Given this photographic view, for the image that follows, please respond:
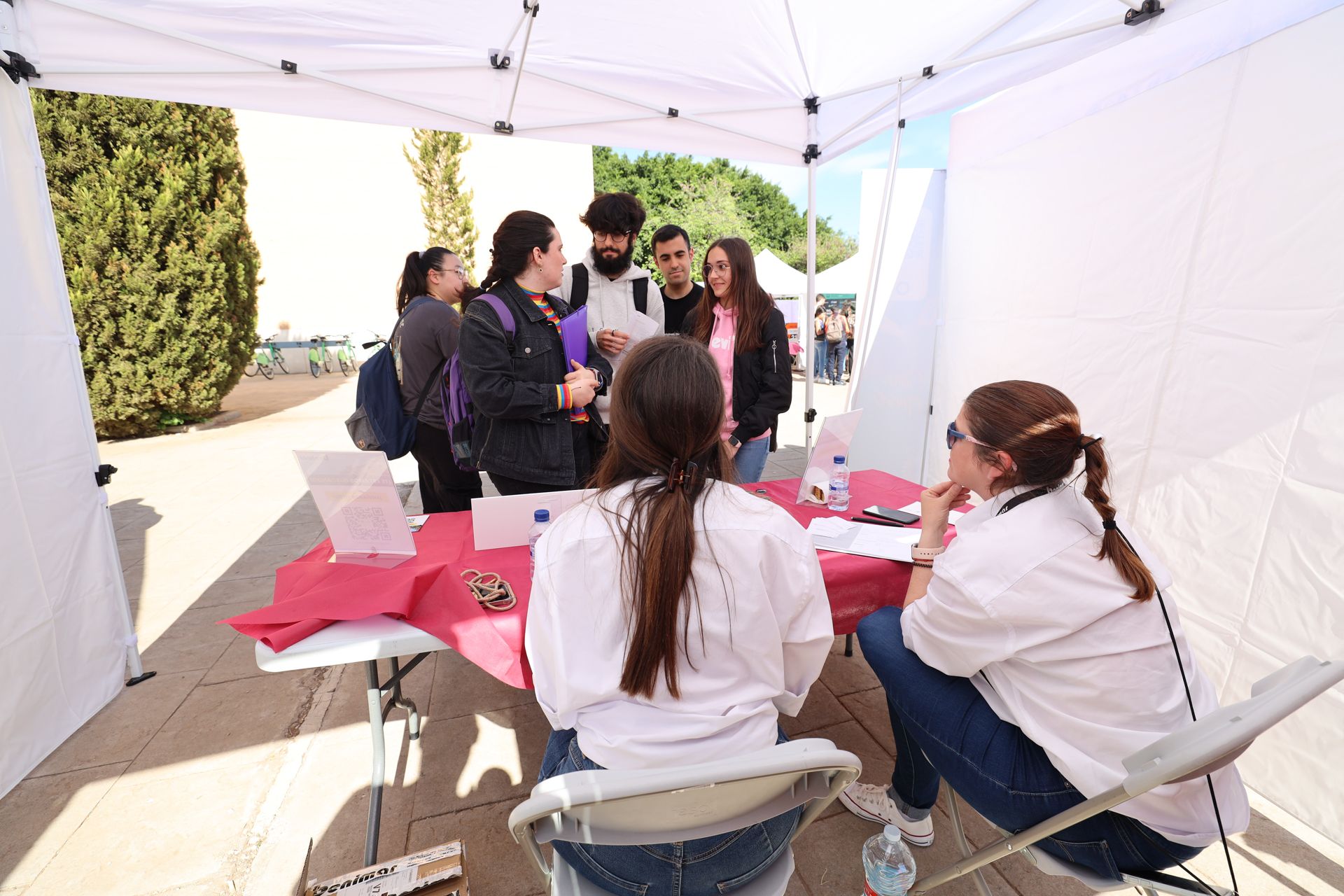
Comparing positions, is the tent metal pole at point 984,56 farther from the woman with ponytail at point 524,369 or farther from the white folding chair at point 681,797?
the white folding chair at point 681,797

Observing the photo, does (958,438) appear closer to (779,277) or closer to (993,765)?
(993,765)

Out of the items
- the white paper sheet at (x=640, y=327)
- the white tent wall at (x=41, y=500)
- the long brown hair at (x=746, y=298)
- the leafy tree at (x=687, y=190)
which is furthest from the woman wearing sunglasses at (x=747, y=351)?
the leafy tree at (x=687, y=190)

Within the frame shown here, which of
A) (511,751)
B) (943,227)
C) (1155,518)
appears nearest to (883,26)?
(943,227)

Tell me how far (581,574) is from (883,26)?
2903mm

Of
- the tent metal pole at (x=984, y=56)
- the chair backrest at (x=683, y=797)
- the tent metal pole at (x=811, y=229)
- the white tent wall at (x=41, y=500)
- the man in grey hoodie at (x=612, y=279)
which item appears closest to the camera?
the chair backrest at (x=683, y=797)

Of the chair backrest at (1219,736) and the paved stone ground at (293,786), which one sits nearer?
the chair backrest at (1219,736)

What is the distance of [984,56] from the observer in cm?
247

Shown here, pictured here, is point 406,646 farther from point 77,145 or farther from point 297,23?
point 77,145

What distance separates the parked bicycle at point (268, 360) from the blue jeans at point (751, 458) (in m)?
14.3

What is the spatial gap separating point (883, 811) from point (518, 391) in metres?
1.71

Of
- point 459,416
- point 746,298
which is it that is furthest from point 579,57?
point 459,416

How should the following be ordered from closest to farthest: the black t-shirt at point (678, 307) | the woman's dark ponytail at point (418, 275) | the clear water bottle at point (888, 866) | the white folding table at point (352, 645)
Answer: the white folding table at point (352, 645)
the clear water bottle at point (888, 866)
the woman's dark ponytail at point (418, 275)
the black t-shirt at point (678, 307)

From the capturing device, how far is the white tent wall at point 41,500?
188 centimetres

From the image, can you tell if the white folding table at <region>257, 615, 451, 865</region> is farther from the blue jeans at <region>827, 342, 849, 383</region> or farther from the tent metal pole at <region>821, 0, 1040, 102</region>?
the blue jeans at <region>827, 342, 849, 383</region>
